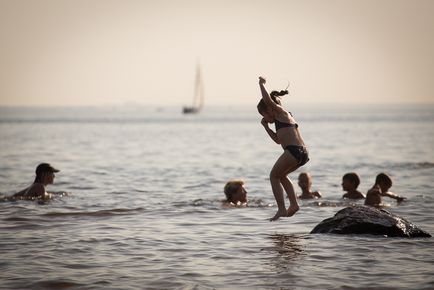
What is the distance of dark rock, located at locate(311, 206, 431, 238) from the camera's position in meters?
11.6

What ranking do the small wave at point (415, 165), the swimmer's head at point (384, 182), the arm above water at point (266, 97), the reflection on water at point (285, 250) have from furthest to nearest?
the small wave at point (415, 165), the swimmer's head at point (384, 182), the arm above water at point (266, 97), the reflection on water at point (285, 250)

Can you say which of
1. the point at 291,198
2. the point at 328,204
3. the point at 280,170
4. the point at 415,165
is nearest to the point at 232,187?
the point at 328,204

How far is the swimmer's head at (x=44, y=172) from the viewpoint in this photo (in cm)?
1747

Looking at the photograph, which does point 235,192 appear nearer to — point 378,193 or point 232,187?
point 232,187

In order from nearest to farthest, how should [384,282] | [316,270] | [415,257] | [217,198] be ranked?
[384,282]
[316,270]
[415,257]
[217,198]

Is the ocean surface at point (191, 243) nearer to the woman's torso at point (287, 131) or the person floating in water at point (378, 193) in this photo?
the person floating in water at point (378, 193)

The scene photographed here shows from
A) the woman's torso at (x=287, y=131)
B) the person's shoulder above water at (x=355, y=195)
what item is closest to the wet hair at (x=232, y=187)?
the person's shoulder above water at (x=355, y=195)

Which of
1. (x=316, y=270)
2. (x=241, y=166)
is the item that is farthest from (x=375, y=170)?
(x=316, y=270)

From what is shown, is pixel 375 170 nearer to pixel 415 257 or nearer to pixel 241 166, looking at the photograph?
pixel 241 166

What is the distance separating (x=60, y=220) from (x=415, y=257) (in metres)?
7.49

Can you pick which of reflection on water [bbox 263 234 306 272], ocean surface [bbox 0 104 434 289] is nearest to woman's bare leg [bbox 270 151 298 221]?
reflection on water [bbox 263 234 306 272]

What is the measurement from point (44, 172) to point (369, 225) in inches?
364

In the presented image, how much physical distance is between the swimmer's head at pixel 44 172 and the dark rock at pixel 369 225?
26.8ft

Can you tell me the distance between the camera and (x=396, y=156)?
37656 millimetres
